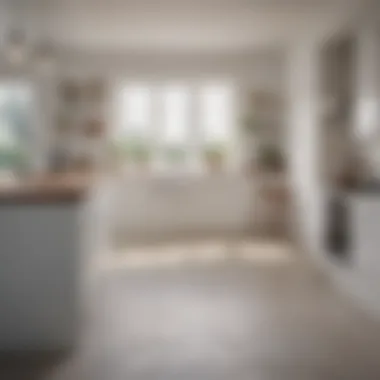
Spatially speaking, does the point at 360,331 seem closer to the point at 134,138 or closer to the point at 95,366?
the point at 95,366

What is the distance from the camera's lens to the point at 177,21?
5887 mm

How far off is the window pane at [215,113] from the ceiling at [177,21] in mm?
724

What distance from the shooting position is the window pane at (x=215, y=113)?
799 centimetres

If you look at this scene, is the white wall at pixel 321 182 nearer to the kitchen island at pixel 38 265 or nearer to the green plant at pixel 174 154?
the green plant at pixel 174 154

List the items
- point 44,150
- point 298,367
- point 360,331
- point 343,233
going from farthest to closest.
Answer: point 44,150 < point 343,233 < point 360,331 < point 298,367

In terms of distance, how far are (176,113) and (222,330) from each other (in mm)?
4906

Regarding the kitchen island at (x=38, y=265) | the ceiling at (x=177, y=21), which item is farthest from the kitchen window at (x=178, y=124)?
the kitchen island at (x=38, y=265)

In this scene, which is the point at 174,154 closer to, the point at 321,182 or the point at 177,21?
the point at 177,21

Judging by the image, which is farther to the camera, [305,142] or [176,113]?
[176,113]

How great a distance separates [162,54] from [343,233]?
4.14 metres

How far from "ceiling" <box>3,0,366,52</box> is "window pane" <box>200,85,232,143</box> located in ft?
2.38

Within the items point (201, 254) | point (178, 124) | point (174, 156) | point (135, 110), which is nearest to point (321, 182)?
point (201, 254)

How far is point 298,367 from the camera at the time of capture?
2877 mm

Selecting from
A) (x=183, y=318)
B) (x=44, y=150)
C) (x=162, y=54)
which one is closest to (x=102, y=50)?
(x=162, y=54)
